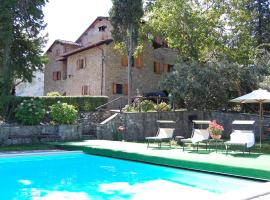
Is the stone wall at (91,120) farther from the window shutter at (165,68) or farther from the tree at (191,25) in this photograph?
the window shutter at (165,68)

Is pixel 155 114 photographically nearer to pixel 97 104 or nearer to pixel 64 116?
pixel 97 104

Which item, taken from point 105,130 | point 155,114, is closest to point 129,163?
point 105,130

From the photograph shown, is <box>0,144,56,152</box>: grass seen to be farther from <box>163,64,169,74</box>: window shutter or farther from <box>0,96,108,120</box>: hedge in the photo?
<box>163,64,169,74</box>: window shutter

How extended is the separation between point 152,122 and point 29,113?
23.4ft

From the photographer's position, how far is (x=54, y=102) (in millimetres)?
22922

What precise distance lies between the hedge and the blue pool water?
6.23 m

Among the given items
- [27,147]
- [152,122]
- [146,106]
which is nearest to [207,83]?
[146,106]

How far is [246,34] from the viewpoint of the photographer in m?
28.8

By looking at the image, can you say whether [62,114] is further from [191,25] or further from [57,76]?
[57,76]

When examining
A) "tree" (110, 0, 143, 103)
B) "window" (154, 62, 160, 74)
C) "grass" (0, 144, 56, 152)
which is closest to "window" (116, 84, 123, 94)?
"window" (154, 62, 160, 74)

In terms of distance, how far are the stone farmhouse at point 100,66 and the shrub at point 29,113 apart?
1122 centimetres

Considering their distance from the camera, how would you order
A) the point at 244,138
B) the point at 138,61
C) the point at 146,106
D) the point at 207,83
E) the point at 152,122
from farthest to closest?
the point at 138,61, the point at 146,106, the point at 207,83, the point at 152,122, the point at 244,138

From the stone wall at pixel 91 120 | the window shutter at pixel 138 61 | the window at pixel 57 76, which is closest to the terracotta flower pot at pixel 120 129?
the stone wall at pixel 91 120

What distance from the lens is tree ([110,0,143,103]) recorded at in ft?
83.0
